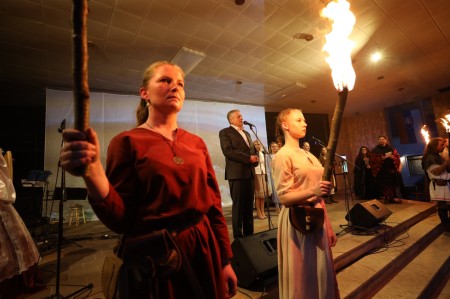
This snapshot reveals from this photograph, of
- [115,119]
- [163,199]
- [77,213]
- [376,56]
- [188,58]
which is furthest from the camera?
[115,119]

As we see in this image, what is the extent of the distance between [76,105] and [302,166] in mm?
1677

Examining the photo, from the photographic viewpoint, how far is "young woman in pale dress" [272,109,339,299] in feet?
5.72

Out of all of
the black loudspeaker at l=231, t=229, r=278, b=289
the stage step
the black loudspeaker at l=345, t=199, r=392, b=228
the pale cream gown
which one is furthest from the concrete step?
the pale cream gown

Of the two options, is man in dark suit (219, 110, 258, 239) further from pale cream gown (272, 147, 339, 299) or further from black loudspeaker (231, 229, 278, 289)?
pale cream gown (272, 147, 339, 299)

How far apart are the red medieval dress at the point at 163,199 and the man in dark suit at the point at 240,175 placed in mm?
1998

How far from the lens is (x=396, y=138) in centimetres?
1256

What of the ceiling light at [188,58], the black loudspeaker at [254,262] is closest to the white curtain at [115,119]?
the ceiling light at [188,58]

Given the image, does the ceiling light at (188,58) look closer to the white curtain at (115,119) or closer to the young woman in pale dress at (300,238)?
the white curtain at (115,119)

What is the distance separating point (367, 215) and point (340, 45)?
3522mm

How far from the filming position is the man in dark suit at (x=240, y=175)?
3.12m

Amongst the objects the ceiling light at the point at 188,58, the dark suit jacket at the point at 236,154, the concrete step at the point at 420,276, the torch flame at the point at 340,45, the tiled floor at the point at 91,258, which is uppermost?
the ceiling light at the point at 188,58

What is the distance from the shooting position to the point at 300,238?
6.00 feet

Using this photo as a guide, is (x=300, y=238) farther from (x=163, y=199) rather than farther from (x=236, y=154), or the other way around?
(x=236, y=154)

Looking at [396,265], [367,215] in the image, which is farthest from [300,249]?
[367,215]
